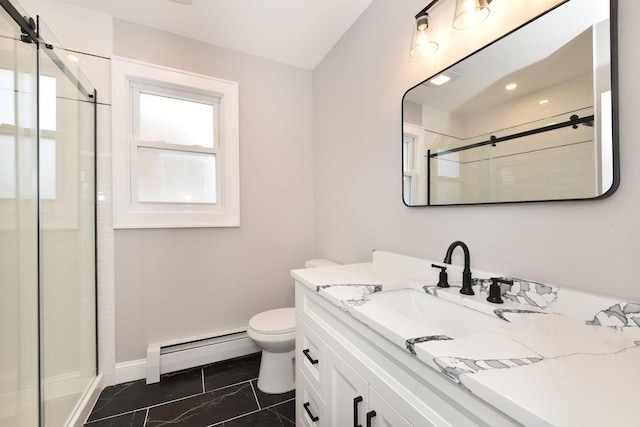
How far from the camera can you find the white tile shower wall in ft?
5.73

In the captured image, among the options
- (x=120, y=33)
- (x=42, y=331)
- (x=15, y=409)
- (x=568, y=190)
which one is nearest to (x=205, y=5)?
(x=120, y=33)

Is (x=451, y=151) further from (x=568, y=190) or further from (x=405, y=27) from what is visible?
(x=405, y=27)

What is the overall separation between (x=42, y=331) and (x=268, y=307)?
1344 millimetres

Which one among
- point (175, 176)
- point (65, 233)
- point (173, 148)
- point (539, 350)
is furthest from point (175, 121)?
point (539, 350)

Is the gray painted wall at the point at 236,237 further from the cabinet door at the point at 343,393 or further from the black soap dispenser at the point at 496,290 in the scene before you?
the black soap dispenser at the point at 496,290

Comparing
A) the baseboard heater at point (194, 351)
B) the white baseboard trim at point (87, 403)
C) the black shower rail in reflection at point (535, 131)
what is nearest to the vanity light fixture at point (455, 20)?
the black shower rail in reflection at point (535, 131)

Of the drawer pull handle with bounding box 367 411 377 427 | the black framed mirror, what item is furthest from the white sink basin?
the black framed mirror

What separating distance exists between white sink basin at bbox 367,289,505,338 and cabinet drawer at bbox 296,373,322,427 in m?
0.48

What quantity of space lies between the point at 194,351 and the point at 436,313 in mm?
1764

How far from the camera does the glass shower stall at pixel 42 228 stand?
1134 millimetres

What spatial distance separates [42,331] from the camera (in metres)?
1.28

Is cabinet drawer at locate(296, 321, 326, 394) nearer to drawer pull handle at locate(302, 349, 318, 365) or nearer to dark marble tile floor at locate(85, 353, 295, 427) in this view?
drawer pull handle at locate(302, 349, 318, 365)

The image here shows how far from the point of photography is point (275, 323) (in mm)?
1730

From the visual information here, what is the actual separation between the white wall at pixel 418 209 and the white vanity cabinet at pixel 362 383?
575 millimetres
